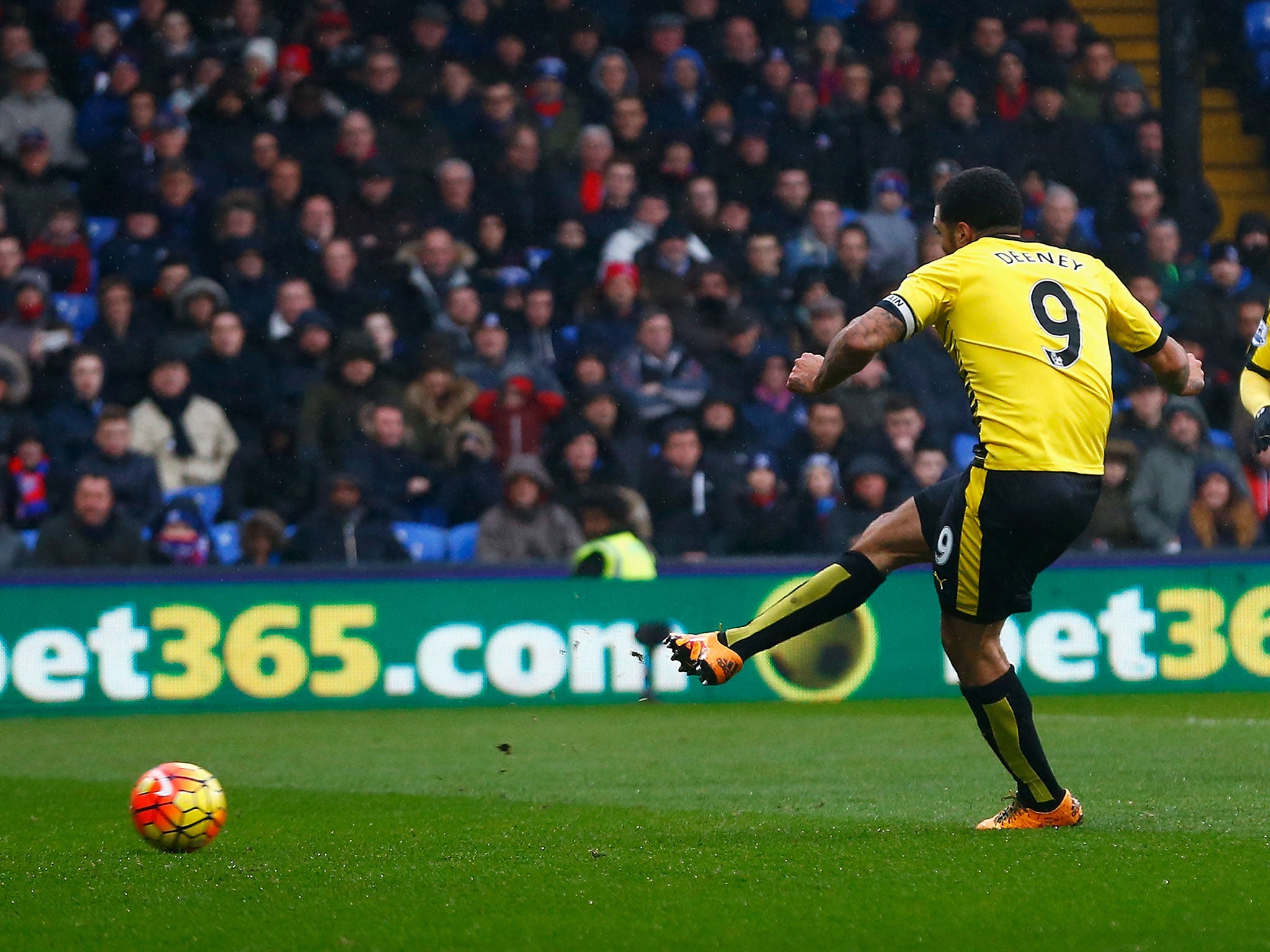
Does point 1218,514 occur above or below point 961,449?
below

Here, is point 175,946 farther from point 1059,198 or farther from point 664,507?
point 1059,198

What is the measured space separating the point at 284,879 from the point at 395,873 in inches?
11.6

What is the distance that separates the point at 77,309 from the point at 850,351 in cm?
926

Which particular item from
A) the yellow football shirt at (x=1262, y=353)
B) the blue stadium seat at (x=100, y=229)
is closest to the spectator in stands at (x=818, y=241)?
the blue stadium seat at (x=100, y=229)

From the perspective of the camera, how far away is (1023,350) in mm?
5523

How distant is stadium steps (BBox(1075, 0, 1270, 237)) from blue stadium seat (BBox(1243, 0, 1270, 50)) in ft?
1.63

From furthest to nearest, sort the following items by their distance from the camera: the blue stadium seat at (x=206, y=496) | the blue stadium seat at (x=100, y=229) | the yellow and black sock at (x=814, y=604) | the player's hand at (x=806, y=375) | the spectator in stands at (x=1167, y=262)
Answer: the spectator in stands at (x=1167, y=262), the blue stadium seat at (x=100, y=229), the blue stadium seat at (x=206, y=496), the yellow and black sock at (x=814, y=604), the player's hand at (x=806, y=375)

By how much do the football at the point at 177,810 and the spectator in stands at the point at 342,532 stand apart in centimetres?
652

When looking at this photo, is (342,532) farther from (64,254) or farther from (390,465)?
(64,254)

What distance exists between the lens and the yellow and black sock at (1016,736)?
562 centimetres

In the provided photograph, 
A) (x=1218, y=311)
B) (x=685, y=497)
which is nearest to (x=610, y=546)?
(x=685, y=497)

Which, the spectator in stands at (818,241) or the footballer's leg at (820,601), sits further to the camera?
the spectator in stands at (818,241)

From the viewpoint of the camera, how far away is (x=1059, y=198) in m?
14.7

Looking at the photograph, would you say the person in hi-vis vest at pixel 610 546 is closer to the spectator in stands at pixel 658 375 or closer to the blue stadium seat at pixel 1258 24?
the spectator in stands at pixel 658 375
